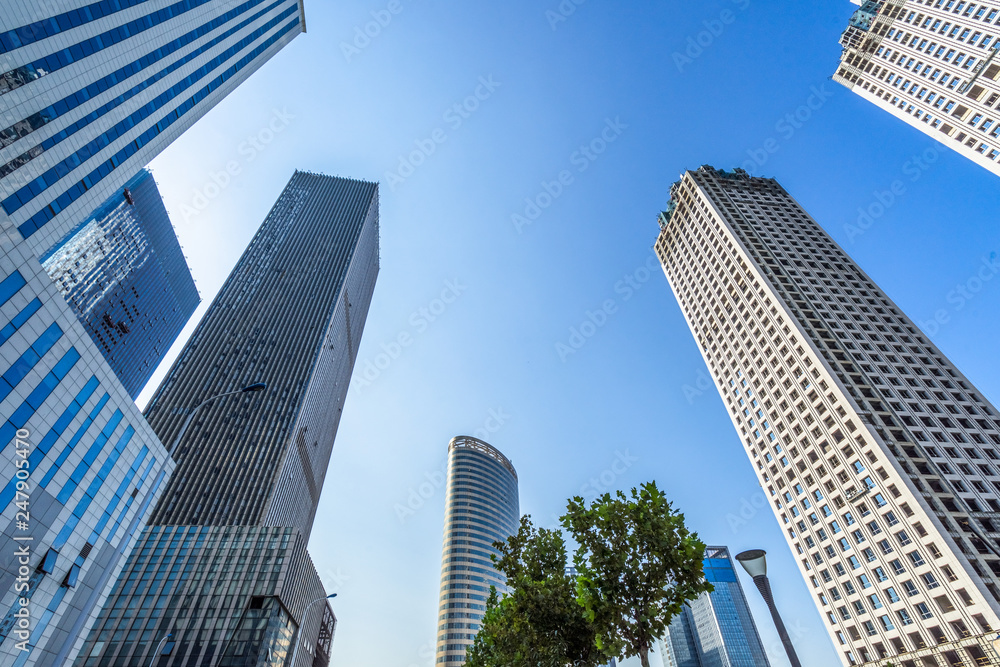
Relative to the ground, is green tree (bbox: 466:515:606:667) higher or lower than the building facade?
lower

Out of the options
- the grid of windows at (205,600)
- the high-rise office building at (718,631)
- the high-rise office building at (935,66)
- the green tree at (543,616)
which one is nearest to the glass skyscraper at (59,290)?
the green tree at (543,616)

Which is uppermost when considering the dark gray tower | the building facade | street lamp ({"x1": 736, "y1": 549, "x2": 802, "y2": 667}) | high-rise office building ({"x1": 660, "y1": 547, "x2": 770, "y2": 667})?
the dark gray tower

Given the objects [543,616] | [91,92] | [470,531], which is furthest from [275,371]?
[543,616]

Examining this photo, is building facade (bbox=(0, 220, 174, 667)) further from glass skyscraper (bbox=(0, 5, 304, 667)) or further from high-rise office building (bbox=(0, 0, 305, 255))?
high-rise office building (bbox=(0, 0, 305, 255))

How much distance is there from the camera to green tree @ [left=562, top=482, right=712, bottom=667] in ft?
57.9

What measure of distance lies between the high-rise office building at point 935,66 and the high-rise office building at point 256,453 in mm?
107090

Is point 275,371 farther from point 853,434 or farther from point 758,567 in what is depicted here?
point 758,567

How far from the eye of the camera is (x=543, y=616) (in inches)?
929

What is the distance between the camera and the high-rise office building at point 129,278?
118750 millimetres

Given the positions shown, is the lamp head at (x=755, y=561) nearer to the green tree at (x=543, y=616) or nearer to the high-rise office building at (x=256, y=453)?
the green tree at (x=543, y=616)

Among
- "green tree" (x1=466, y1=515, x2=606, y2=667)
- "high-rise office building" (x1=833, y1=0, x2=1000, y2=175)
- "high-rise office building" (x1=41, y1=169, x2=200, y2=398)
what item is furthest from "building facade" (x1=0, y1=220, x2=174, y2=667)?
"high-rise office building" (x1=41, y1=169, x2=200, y2=398)

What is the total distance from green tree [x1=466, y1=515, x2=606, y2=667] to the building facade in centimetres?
1904

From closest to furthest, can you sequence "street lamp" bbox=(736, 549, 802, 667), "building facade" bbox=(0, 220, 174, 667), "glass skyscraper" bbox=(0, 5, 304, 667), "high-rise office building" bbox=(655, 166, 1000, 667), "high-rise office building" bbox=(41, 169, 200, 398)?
"street lamp" bbox=(736, 549, 802, 667) < "building facade" bbox=(0, 220, 174, 667) < "glass skyscraper" bbox=(0, 5, 304, 667) < "high-rise office building" bbox=(655, 166, 1000, 667) < "high-rise office building" bbox=(41, 169, 200, 398)

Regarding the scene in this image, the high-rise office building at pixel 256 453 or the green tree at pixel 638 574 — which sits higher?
the high-rise office building at pixel 256 453
